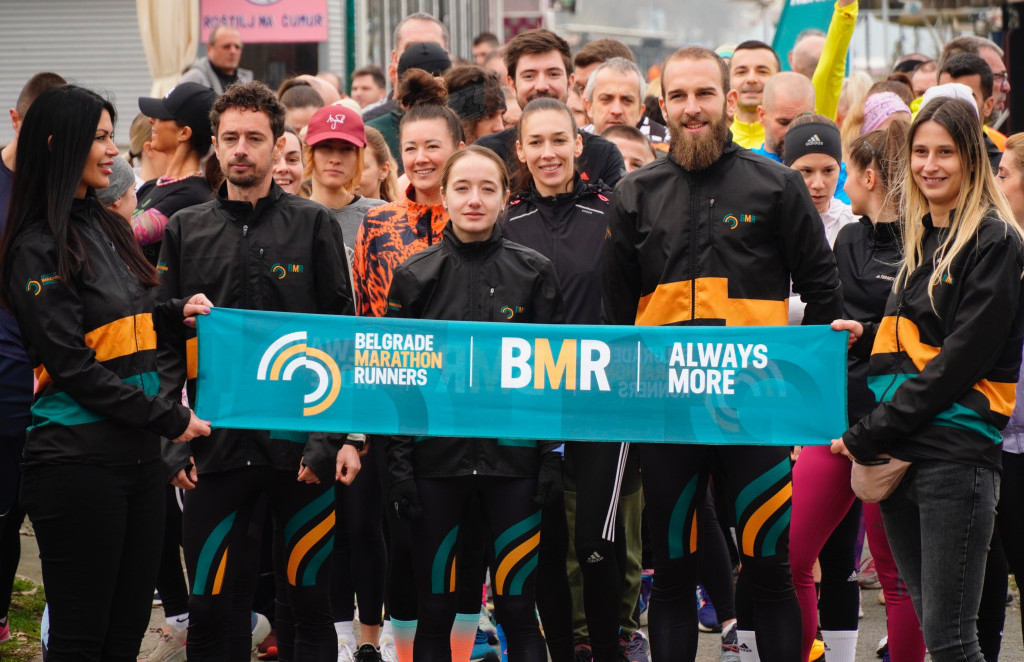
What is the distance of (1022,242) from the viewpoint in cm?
434

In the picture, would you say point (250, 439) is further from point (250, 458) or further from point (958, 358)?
point (958, 358)

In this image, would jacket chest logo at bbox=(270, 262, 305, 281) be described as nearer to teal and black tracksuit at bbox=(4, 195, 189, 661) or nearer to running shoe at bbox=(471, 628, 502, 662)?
teal and black tracksuit at bbox=(4, 195, 189, 661)

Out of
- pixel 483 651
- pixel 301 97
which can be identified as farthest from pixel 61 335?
pixel 301 97

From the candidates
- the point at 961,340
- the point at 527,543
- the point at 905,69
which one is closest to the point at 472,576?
the point at 527,543

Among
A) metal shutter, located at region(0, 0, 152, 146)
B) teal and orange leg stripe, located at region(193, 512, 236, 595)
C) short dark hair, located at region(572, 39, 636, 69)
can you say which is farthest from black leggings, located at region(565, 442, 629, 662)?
metal shutter, located at region(0, 0, 152, 146)

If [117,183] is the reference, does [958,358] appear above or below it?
below

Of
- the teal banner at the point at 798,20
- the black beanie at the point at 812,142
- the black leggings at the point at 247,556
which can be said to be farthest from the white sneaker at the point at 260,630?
the teal banner at the point at 798,20

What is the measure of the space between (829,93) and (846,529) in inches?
154

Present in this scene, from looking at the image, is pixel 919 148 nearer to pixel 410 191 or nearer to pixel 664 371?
pixel 664 371

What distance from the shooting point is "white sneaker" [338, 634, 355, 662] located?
613cm

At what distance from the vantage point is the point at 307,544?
5.05 m

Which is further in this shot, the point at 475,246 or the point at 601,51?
the point at 601,51

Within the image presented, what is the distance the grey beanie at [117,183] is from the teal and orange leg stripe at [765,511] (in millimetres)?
2985

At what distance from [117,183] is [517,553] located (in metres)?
2.45
